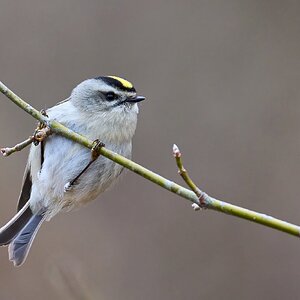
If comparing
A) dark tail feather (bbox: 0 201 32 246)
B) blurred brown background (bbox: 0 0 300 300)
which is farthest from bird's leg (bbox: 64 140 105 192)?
blurred brown background (bbox: 0 0 300 300)

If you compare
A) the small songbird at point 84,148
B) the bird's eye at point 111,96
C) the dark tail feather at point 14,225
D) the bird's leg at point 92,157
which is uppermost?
the bird's eye at point 111,96

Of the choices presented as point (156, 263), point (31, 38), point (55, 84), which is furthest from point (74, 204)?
point (31, 38)

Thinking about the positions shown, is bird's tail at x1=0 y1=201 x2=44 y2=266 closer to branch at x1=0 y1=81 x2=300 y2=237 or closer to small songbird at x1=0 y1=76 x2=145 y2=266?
small songbird at x1=0 y1=76 x2=145 y2=266

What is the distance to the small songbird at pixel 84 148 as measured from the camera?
2973 millimetres

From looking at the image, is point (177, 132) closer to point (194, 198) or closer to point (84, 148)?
point (84, 148)

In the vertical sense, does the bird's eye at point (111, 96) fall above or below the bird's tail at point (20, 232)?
above

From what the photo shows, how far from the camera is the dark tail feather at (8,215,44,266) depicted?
3180 mm

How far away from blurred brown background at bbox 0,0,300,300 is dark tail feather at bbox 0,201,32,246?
1115mm

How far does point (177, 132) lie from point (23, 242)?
83.1 inches

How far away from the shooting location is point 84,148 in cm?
294

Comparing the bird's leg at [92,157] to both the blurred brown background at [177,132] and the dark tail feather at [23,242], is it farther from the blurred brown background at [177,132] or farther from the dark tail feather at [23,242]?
the blurred brown background at [177,132]

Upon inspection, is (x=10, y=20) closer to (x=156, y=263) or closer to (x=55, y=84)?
(x=55, y=84)

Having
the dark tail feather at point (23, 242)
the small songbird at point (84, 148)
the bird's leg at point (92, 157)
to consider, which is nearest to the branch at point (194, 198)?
the bird's leg at point (92, 157)

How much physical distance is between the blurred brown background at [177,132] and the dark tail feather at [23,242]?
114cm
